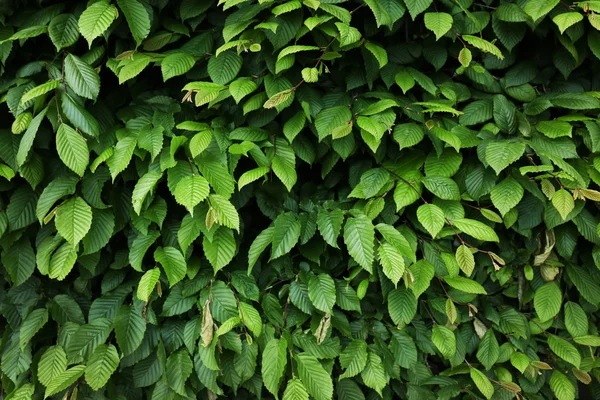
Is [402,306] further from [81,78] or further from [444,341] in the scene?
[81,78]

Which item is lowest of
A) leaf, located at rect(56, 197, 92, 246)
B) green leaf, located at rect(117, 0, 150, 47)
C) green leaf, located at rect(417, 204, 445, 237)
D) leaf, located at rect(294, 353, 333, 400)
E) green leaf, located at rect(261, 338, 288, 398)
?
leaf, located at rect(294, 353, 333, 400)

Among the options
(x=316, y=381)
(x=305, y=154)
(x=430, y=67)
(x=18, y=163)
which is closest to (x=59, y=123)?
(x=18, y=163)

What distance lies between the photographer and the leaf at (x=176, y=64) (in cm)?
183

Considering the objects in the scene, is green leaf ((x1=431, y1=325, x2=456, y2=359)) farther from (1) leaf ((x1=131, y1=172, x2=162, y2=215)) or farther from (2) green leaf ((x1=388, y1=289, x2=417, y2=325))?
(1) leaf ((x1=131, y1=172, x2=162, y2=215))

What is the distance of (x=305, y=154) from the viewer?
199 cm

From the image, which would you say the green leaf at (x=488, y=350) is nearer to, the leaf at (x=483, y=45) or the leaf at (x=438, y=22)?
the leaf at (x=483, y=45)

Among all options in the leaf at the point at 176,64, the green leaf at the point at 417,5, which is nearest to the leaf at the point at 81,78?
the leaf at the point at 176,64

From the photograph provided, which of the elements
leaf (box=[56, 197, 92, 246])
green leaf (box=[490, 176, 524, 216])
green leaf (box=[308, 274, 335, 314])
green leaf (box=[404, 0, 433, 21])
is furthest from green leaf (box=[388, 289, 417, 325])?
leaf (box=[56, 197, 92, 246])

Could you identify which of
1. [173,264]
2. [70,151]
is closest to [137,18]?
[70,151]

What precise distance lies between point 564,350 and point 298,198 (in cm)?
133

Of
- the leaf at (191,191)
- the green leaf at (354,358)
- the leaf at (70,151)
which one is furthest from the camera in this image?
the green leaf at (354,358)

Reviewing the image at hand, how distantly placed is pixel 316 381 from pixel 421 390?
530 mm

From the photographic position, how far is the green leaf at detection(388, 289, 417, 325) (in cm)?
201

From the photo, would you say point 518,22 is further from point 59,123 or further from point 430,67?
point 59,123
